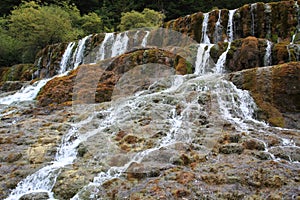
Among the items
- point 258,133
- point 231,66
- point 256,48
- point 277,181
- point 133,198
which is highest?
point 256,48

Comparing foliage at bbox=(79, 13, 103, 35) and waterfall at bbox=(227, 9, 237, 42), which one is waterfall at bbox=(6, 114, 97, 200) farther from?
foliage at bbox=(79, 13, 103, 35)

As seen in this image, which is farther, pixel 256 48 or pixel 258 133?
pixel 256 48

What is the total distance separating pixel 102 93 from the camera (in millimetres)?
11195

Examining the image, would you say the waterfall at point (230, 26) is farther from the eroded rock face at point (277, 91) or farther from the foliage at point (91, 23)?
the foliage at point (91, 23)

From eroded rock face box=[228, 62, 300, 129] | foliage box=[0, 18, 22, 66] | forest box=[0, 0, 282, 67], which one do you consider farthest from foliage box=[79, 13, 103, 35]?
eroded rock face box=[228, 62, 300, 129]

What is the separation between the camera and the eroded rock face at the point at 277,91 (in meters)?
7.77

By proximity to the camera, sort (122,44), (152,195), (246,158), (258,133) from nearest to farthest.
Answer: (152,195)
(246,158)
(258,133)
(122,44)

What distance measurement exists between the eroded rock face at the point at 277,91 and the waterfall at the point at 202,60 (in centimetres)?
329

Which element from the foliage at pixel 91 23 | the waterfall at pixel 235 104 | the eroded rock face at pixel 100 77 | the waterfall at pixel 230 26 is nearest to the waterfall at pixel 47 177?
the waterfall at pixel 235 104

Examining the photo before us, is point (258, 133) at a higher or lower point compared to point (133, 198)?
higher

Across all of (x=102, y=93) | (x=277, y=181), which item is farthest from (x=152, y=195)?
(x=102, y=93)

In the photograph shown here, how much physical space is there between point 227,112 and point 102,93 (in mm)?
5203

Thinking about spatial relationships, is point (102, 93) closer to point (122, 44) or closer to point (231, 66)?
point (231, 66)

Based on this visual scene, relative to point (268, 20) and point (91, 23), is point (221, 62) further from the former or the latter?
point (91, 23)
